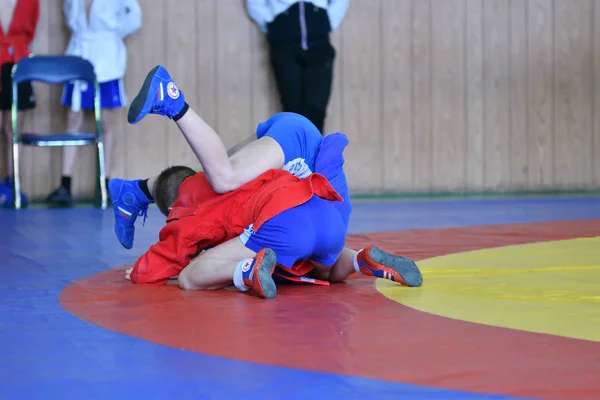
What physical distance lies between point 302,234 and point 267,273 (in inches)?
6.5

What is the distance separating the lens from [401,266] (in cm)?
238

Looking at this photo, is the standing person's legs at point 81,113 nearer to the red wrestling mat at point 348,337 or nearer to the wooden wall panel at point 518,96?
the wooden wall panel at point 518,96

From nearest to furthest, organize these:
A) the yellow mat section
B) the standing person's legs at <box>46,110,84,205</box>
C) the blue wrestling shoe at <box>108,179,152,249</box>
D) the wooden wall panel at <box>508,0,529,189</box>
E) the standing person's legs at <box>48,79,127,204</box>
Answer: the yellow mat section < the blue wrestling shoe at <box>108,179,152,249</box> < the standing person's legs at <box>46,110,84,205</box> < the standing person's legs at <box>48,79,127,204</box> < the wooden wall panel at <box>508,0,529,189</box>

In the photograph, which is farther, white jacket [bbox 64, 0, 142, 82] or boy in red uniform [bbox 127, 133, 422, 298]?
white jacket [bbox 64, 0, 142, 82]

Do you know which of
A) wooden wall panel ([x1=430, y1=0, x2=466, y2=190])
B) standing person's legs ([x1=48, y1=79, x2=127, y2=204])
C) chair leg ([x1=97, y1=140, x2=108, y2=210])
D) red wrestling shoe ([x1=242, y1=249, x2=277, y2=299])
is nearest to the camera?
red wrestling shoe ([x1=242, y1=249, x2=277, y2=299])

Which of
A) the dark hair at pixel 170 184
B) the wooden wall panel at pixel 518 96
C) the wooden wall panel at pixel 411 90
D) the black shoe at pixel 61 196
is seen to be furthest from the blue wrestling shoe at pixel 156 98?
the wooden wall panel at pixel 518 96

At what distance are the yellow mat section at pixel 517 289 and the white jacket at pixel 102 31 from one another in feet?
11.2

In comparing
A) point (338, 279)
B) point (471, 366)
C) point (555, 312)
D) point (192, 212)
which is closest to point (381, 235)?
point (338, 279)

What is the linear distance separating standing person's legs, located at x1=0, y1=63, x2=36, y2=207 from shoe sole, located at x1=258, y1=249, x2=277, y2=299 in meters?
3.71

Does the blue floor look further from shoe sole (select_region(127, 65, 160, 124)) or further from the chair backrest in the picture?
the chair backrest

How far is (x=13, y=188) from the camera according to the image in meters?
5.59

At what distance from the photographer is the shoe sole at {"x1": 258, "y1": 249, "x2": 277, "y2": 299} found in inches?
87.9

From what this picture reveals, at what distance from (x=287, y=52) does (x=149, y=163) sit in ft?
3.94

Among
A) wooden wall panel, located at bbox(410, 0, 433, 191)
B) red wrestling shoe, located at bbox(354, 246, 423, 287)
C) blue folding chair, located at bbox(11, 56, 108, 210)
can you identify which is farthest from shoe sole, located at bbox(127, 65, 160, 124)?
wooden wall panel, located at bbox(410, 0, 433, 191)
